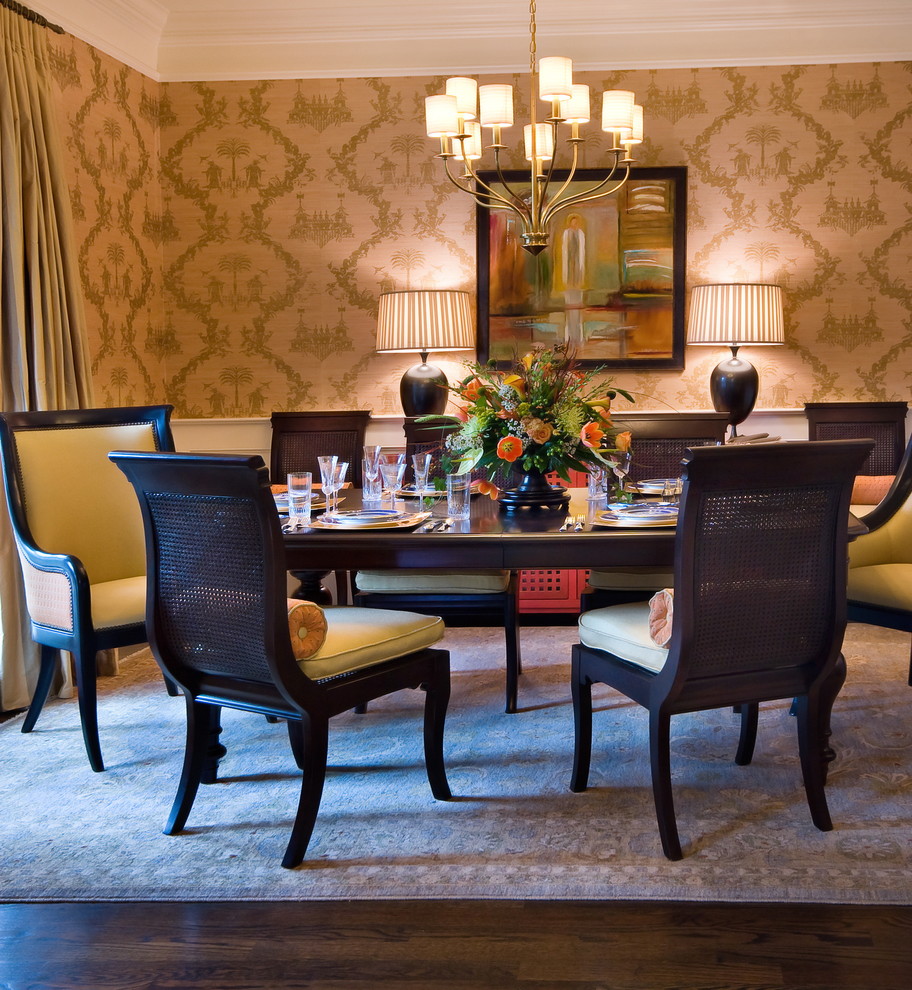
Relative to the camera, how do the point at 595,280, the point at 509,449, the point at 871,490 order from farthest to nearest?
the point at 595,280
the point at 871,490
the point at 509,449

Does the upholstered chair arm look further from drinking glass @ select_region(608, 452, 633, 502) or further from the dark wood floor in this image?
drinking glass @ select_region(608, 452, 633, 502)

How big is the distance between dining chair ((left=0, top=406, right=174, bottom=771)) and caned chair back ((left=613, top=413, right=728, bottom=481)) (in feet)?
6.36

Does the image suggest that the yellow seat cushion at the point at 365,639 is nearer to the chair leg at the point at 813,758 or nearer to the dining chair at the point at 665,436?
the chair leg at the point at 813,758

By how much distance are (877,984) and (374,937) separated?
0.99 meters

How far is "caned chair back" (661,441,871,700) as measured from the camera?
2297mm

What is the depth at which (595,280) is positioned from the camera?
5.16m

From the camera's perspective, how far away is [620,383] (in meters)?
5.16

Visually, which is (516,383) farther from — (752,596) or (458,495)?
(752,596)

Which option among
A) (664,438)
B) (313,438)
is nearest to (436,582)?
(664,438)

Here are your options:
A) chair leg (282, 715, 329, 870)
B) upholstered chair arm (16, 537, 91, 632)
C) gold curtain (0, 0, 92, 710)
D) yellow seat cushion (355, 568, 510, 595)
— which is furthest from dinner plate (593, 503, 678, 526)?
gold curtain (0, 0, 92, 710)

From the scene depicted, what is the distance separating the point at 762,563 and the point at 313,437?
10.6 ft

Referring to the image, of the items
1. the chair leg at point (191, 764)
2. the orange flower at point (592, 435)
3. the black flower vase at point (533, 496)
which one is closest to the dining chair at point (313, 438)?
the black flower vase at point (533, 496)

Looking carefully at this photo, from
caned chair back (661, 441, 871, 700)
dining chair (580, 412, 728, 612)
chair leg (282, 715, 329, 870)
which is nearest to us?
caned chair back (661, 441, 871, 700)

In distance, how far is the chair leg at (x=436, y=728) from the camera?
2.74m
